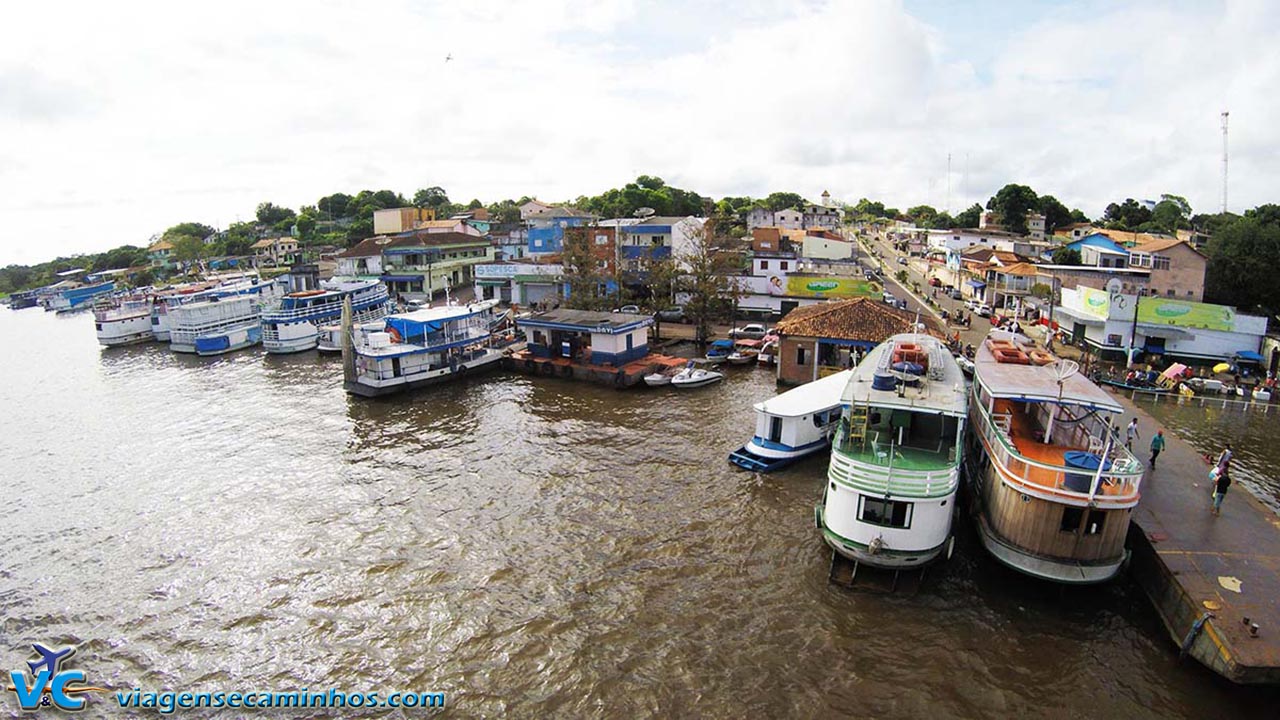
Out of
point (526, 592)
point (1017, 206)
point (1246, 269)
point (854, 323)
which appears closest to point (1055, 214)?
point (1017, 206)

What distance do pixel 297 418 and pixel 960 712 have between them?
92.8 feet

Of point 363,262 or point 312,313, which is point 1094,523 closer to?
point 312,313

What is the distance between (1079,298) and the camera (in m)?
38.2

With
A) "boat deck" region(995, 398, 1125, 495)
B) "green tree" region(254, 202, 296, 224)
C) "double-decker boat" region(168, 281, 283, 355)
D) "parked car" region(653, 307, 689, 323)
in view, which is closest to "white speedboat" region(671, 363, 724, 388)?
"boat deck" region(995, 398, 1125, 495)

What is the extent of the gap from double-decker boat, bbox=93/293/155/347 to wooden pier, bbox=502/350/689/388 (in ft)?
116

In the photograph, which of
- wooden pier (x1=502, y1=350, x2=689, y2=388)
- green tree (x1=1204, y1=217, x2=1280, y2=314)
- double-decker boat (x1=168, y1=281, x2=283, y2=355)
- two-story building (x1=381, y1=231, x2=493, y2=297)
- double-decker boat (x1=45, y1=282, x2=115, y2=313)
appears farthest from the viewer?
double-decker boat (x1=45, y1=282, x2=115, y2=313)

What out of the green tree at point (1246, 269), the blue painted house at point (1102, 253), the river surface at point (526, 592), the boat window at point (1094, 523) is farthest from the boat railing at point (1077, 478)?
the blue painted house at point (1102, 253)

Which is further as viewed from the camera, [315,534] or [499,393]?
[499,393]

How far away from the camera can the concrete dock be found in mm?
11094

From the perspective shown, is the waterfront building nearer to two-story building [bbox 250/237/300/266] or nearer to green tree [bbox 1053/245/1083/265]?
green tree [bbox 1053/245/1083/265]

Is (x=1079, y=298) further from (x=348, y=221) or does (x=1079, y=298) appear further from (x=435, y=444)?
(x=348, y=221)

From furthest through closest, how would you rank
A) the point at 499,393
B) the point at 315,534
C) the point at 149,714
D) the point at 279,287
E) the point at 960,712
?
the point at 279,287 < the point at 499,393 < the point at 315,534 < the point at 149,714 < the point at 960,712

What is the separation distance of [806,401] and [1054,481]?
32.1 ft

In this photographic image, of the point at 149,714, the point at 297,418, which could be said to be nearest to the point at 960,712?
the point at 149,714
